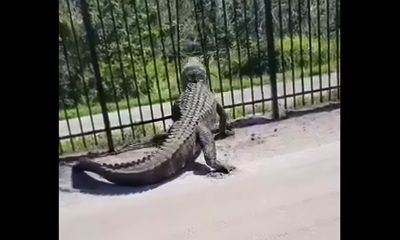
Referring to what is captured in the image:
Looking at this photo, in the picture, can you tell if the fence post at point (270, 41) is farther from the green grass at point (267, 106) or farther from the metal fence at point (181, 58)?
the green grass at point (267, 106)

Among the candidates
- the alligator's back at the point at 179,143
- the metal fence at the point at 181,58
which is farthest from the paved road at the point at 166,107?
the alligator's back at the point at 179,143

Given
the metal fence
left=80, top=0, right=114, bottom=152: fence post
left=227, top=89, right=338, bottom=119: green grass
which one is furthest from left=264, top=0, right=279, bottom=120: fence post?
left=80, top=0, right=114, bottom=152: fence post

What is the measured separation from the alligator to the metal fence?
0.26 feet

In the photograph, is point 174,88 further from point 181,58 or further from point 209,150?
→ point 209,150

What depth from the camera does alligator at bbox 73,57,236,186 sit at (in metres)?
2.04

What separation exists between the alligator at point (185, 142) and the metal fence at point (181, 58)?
0.26 ft

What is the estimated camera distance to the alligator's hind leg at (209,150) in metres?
2.01

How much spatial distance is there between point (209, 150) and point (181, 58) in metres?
0.62

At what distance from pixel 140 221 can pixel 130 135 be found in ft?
2.77

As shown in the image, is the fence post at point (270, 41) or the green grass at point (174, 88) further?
the fence post at point (270, 41)
